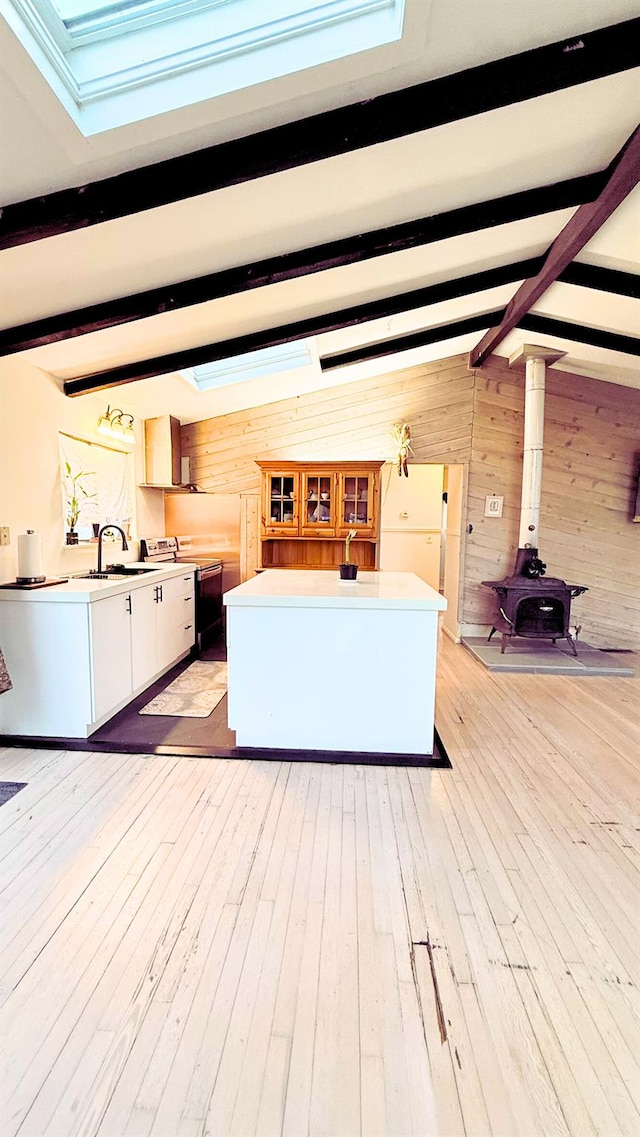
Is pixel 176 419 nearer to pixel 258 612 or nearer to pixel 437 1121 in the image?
pixel 258 612

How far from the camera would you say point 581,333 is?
4.39 metres

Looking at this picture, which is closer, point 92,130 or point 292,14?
point 292,14

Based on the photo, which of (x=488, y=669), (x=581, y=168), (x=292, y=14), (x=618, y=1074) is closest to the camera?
(x=618, y=1074)

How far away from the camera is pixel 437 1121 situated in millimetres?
1054

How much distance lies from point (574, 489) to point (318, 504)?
267cm

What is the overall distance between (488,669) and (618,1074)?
3.38 m

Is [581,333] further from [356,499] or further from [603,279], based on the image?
[356,499]

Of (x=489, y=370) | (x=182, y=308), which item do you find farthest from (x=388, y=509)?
(x=182, y=308)

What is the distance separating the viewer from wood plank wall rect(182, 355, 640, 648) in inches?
204

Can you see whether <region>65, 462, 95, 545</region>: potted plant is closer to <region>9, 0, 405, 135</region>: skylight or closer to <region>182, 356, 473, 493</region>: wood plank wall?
<region>182, 356, 473, 493</region>: wood plank wall

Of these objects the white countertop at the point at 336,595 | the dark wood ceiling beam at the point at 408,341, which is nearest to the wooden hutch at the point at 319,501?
the dark wood ceiling beam at the point at 408,341

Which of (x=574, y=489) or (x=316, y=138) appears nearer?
(x=316, y=138)

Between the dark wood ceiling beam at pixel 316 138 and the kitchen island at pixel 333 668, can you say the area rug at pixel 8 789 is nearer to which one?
the kitchen island at pixel 333 668

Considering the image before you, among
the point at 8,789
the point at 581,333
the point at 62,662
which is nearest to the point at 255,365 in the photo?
the point at 581,333
